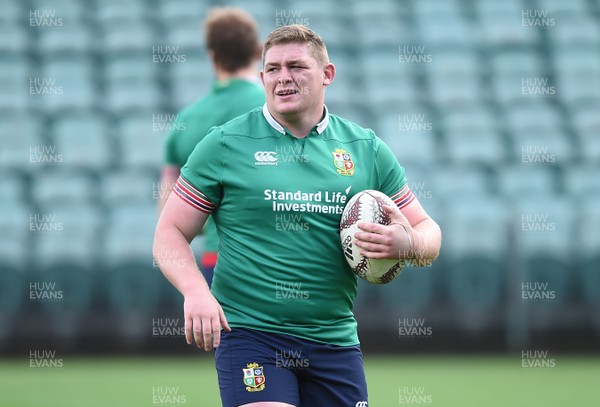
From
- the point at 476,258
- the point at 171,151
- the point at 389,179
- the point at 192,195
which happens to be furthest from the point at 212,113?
the point at 476,258

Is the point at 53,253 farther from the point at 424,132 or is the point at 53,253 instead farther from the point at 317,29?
the point at 317,29

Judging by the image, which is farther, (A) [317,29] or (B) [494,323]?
(A) [317,29]

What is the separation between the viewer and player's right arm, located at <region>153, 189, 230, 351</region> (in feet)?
11.9

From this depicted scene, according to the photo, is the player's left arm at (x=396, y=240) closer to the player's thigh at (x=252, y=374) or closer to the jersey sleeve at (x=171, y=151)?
the player's thigh at (x=252, y=374)

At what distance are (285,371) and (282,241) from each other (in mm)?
517

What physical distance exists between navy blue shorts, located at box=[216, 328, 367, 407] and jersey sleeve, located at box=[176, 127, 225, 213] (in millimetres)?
540

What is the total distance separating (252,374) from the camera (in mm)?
3811

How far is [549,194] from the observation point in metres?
13.2

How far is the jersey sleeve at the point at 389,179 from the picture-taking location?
4234 millimetres

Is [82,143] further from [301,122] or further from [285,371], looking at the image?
[285,371]

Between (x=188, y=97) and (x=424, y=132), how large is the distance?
3.70 meters

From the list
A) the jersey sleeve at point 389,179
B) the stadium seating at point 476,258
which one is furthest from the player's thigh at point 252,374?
the stadium seating at point 476,258

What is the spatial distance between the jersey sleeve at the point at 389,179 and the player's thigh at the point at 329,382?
0.71 metres

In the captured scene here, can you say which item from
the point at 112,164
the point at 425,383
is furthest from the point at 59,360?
the point at 425,383
